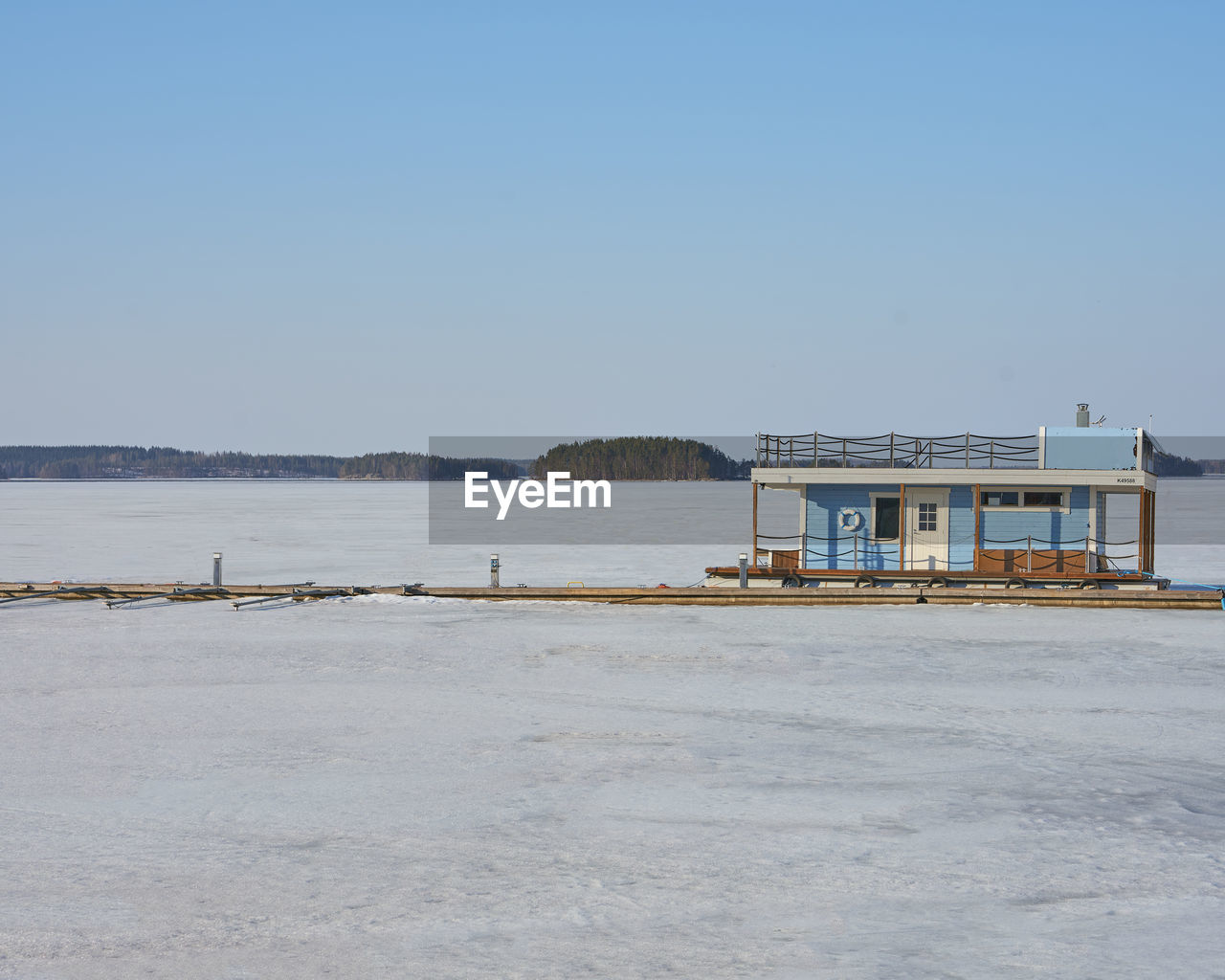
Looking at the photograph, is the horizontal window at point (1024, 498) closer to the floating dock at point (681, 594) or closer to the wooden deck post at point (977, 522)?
the wooden deck post at point (977, 522)

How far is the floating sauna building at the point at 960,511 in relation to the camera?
31.6 metres

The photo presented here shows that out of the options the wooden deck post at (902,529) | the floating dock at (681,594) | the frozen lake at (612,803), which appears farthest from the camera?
the wooden deck post at (902,529)

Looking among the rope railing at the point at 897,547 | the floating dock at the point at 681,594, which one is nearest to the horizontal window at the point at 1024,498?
the rope railing at the point at 897,547

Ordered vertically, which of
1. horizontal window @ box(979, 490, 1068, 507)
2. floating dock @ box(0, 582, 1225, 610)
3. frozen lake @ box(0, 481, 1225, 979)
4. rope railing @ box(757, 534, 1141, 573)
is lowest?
frozen lake @ box(0, 481, 1225, 979)

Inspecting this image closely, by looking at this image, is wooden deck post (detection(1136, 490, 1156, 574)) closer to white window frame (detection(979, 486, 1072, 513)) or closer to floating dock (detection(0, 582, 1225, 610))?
white window frame (detection(979, 486, 1072, 513))

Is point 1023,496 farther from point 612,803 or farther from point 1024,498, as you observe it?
point 612,803

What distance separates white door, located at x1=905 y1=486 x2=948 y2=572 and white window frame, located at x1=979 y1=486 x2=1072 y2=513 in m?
1.19

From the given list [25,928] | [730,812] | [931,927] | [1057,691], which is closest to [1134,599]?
[1057,691]

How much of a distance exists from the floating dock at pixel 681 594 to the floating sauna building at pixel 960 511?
0.79m

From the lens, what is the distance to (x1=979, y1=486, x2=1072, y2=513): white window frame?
31.7m

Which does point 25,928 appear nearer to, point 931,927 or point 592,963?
point 592,963

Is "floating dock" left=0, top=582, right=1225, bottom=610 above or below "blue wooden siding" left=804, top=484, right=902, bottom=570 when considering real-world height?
below

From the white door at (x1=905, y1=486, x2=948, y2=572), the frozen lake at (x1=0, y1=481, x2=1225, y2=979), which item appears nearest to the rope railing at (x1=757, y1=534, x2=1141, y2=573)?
the white door at (x1=905, y1=486, x2=948, y2=572)

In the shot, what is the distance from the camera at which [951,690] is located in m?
19.6
